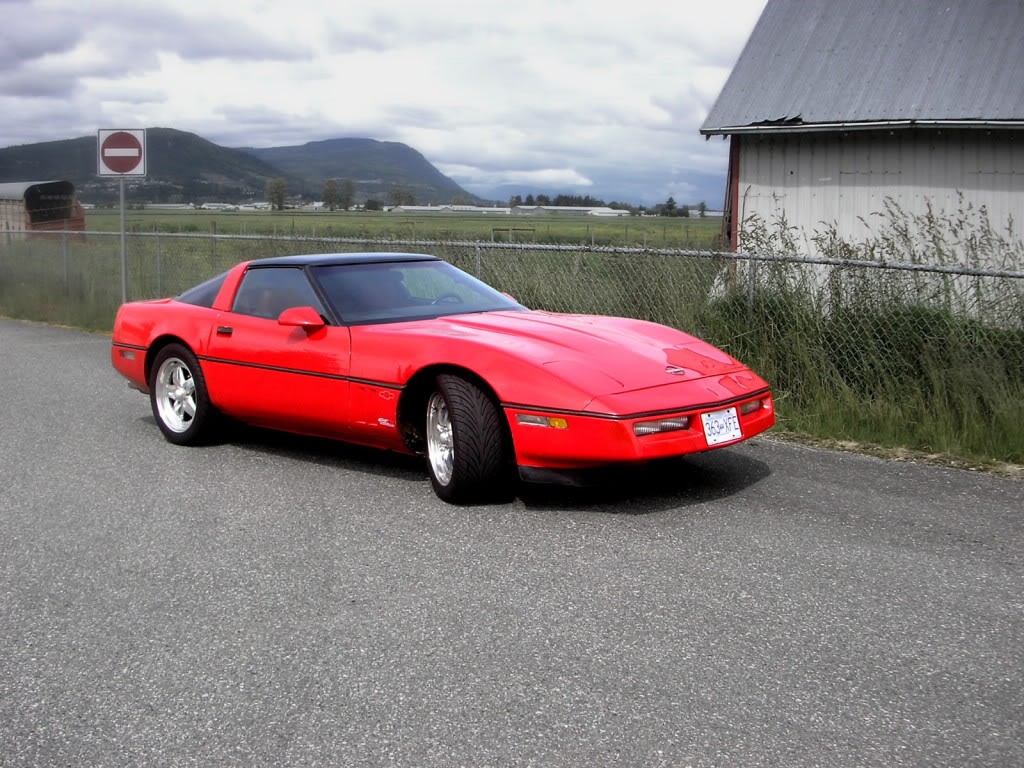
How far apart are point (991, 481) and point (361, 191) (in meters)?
183

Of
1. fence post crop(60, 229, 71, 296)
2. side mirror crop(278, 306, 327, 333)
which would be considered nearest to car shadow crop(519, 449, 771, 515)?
side mirror crop(278, 306, 327, 333)

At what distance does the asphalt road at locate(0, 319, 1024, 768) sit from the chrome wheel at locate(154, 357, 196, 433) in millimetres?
774

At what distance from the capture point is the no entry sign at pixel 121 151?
1473cm

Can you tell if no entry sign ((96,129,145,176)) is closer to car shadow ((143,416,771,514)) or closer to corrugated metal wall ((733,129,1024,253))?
corrugated metal wall ((733,129,1024,253))

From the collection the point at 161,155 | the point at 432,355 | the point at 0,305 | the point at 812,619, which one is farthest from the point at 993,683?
Answer: the point at 161,155

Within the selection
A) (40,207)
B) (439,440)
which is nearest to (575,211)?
(40,207)

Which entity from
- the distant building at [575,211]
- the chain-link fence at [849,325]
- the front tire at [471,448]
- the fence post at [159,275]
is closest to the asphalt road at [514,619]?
the front tire at [471,448]

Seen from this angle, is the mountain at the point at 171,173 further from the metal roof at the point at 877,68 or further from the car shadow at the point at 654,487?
the car shadow at the point at 654,487

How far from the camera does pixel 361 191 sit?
183875 mm

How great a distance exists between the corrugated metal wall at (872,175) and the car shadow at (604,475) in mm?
7185

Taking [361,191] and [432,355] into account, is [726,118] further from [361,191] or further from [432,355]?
[361,191]

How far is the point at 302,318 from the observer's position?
629 cm

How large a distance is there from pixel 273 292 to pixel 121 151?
9.06m

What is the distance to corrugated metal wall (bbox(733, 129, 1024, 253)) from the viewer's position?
41.7 ft
